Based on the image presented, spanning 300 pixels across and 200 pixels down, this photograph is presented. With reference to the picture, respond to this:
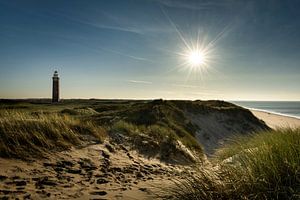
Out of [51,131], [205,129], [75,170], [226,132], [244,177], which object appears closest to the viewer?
[244,177]

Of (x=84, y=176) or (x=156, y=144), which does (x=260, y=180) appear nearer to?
(x=84, y=176)

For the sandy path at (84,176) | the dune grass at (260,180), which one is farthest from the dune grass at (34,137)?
the dune grass at (260,180)

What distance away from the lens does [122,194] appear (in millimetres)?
5129

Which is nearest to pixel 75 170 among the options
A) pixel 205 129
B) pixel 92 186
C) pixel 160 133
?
pixel 92 186

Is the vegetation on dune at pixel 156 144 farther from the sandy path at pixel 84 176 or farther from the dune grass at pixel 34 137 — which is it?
the dune grass at pixel 34 137

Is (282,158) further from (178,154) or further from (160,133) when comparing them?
(160,133)

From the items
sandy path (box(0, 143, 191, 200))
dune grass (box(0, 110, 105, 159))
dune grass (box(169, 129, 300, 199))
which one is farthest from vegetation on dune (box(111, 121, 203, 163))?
dune grass (box(169, 129, 300, 199))

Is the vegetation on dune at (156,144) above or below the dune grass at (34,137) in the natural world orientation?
below

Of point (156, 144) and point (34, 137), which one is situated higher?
point (34, 137)

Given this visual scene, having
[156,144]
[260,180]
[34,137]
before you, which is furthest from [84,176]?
[156,144]

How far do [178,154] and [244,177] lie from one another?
7.16 m

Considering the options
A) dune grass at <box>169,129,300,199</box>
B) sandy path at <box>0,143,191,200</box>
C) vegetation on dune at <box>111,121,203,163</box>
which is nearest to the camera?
dune grass at <box>169,129,300,199</box>

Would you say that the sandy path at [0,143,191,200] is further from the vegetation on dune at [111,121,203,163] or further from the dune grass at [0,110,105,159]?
the vegetation on dune at [111,121,203,163]

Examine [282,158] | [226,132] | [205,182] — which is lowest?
[226,132]
